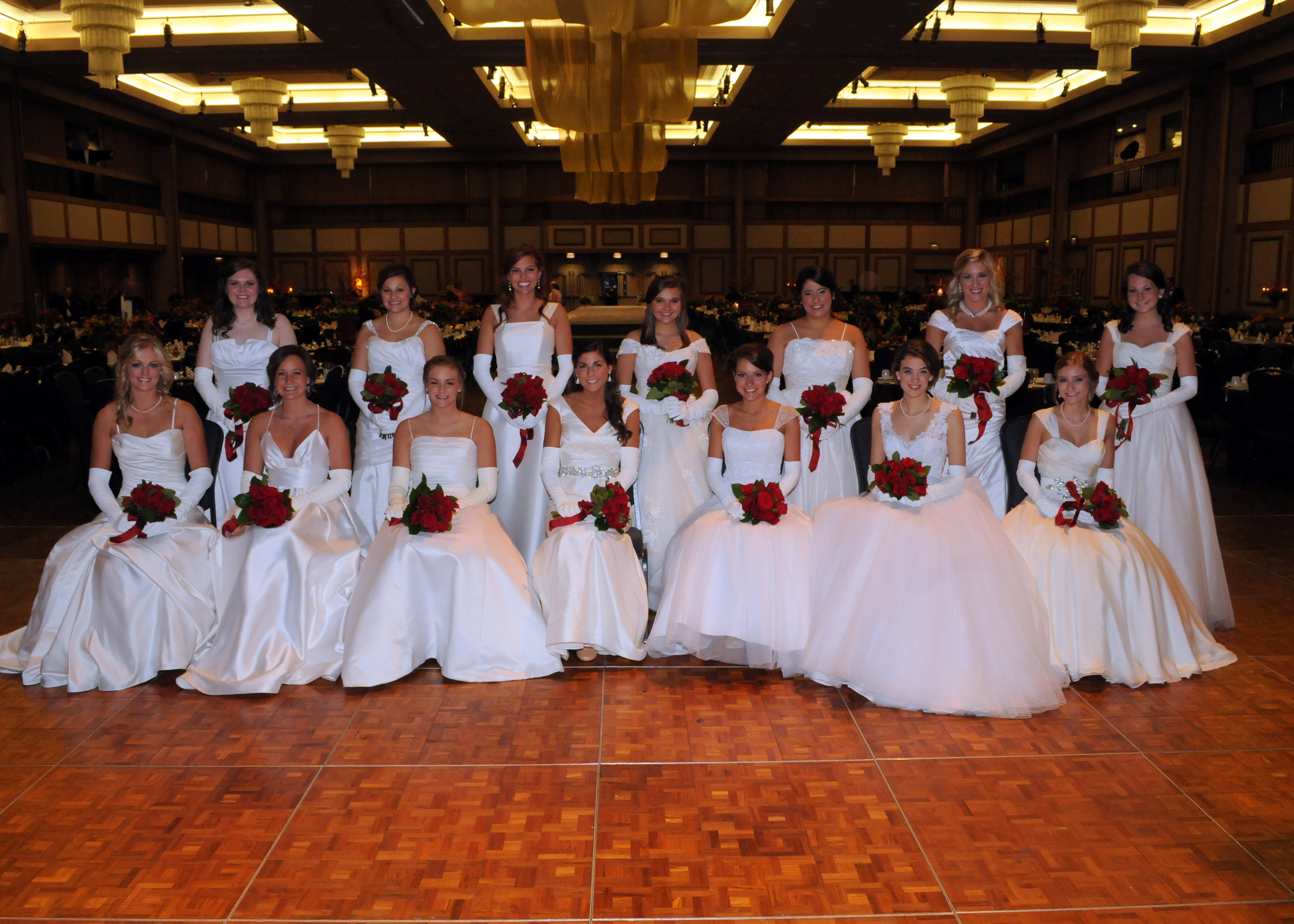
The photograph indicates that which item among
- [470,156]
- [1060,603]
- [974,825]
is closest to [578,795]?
[974,825]

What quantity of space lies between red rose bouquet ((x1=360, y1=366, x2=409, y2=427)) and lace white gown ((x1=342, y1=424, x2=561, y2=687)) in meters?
0.83

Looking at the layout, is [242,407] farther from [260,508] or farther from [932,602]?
[932,602]

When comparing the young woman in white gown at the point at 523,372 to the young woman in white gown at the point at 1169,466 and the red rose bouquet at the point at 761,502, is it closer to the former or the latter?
the red rose bouquet at the point at 761,502

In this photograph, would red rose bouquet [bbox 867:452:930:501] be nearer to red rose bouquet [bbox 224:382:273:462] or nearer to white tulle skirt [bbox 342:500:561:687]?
white tulle skirt [bbox 342:500:561:687]

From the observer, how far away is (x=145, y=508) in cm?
421

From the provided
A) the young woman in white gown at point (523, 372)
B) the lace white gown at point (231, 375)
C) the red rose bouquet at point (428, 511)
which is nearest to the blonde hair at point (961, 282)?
the young woman in white gown at point (523, 372)

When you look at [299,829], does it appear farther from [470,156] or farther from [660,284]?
[470,156]

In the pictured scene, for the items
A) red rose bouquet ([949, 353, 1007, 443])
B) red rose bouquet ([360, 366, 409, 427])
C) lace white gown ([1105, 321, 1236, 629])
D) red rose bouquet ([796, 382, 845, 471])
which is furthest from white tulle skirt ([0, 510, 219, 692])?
lace white gown ([1105, 321, 1236, 629])

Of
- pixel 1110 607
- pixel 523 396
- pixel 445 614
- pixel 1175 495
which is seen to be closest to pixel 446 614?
pixel 445 614

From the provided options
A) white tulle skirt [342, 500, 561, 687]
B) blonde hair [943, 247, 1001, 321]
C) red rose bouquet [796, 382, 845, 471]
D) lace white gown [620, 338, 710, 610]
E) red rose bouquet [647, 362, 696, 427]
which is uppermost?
blonde hair [943, 247, 1001, 321]

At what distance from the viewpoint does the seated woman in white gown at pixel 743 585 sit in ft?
13.8

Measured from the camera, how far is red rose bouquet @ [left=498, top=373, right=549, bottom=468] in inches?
186

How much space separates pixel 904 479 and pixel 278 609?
253 centimetres

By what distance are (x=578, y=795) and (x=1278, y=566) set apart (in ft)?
15.1
